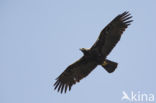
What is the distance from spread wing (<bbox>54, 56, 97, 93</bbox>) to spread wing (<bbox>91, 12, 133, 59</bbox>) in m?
0.90

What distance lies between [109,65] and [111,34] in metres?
1.36

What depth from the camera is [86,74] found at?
21.9 meters

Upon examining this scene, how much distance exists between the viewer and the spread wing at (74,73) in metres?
21.8

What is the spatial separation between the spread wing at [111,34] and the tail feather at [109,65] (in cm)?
29

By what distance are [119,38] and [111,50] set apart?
0.65 metres

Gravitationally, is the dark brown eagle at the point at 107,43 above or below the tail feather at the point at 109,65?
above

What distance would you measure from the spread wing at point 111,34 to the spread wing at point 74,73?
901 millimetres

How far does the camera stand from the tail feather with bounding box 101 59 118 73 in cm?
2109

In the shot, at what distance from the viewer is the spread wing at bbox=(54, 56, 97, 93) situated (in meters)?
21.8

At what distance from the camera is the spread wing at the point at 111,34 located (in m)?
21.0

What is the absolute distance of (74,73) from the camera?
22.0 m

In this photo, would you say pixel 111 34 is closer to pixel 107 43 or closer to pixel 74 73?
pixel 107 43

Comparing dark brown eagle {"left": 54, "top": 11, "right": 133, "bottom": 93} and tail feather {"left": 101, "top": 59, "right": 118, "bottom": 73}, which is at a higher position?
dark brown eagle {"left": 54, "top": 11, "right": 133, "bottom": 93}

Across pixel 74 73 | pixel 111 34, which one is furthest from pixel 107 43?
pixel 74 73
